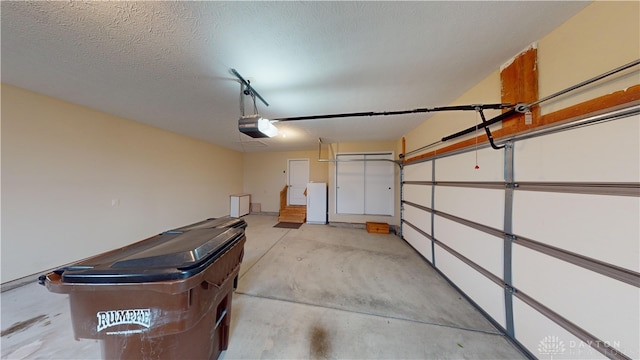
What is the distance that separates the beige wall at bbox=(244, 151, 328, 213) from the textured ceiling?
3945 millimetres

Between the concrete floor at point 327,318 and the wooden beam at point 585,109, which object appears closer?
the wooden beam at point 585,109

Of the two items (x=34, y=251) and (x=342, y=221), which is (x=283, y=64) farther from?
(x=342, y=221)

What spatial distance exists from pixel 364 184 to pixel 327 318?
11.7ft

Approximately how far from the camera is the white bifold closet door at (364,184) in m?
4.73

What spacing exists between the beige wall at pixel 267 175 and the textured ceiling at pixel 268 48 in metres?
3.94

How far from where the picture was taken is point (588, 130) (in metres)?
1.05

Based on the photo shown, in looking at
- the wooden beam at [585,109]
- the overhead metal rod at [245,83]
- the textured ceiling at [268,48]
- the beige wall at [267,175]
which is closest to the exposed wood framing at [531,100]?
the wooden beam at [585,109]

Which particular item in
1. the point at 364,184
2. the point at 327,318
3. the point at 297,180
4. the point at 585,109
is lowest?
the point at 327,318

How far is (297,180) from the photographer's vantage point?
20.8ft

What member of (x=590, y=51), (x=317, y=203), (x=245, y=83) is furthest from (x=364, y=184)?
(x=590, y=51)

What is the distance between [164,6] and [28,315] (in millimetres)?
3110

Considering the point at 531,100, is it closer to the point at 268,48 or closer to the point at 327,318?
the point at 268,48

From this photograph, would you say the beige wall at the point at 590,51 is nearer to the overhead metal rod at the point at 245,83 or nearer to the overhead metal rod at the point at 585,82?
the overhead metal rod at the point at 585,82

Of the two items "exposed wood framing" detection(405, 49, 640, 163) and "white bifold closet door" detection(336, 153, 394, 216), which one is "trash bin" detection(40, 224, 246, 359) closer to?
"exposed wood framing" detection(405, 49, 640, 163)
